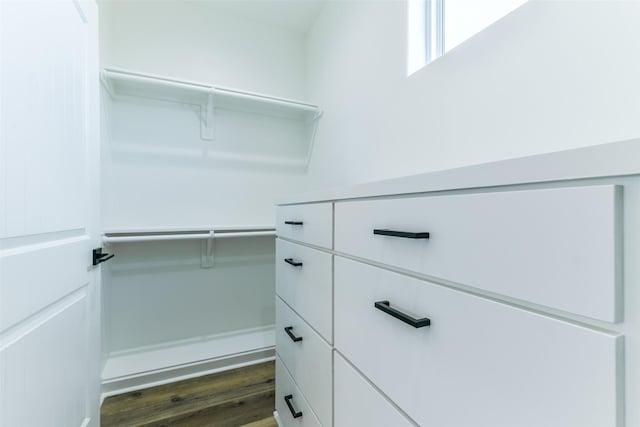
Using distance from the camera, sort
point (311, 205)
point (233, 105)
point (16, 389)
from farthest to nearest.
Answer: point (233, 105), point (311, 205), point (16, 389)

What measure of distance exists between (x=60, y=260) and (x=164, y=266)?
113 centimetres

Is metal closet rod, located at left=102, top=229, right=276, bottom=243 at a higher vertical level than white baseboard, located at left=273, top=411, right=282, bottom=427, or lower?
higher

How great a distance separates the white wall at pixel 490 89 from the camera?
0.65 metres

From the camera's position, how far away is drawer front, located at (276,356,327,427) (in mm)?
974

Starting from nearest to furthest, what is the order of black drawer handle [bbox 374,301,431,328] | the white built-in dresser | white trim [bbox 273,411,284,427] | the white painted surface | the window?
the white built-in dresser
black drawer handle [bbox 374,301,431,328]
the window
white trim [bbox 273,411,284,427]
the white painted surface

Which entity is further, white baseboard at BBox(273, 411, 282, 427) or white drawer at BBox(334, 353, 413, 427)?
white baseboard at BBox(273, 411, 282, 427)

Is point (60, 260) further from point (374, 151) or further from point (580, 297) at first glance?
point (374, 151)

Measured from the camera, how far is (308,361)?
3.20ft

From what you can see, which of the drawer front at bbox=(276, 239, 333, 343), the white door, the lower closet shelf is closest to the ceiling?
the white door

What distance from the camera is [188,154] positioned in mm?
1881

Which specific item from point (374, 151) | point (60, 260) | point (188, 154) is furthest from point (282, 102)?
point (60, 260)

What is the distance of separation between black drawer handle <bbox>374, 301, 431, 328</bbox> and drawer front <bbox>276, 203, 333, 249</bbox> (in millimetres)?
278

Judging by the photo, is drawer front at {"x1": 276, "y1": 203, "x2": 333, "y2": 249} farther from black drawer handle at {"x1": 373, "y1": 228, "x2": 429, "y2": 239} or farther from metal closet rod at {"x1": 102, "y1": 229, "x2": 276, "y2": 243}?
metal closet rod at {"x1": 102, "y1": 229, "x2": 276, "y2": 243}

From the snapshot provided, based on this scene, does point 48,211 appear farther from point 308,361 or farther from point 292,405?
point 292,405
